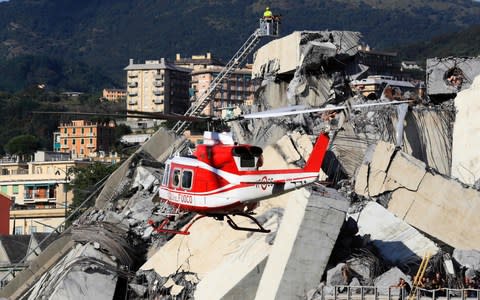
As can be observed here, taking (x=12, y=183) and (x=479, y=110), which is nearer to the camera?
(x=479, y=110)

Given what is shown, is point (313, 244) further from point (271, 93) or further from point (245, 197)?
point (271, 93)

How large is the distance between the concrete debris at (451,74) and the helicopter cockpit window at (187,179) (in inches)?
465

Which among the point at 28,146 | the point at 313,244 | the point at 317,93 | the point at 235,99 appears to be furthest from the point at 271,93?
the point at 235,99

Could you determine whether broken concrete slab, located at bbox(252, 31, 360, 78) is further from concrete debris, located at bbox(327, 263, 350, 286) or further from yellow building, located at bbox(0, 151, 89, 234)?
yellow building, located at bbox(0, 151, 89, 234)

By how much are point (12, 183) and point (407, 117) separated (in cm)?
6598

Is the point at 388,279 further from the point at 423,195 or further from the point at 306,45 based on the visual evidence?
the point at 306,45

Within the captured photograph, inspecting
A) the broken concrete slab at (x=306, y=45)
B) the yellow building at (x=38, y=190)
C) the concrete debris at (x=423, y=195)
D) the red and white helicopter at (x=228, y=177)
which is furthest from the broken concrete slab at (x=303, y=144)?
the yellow building at (x=38, y=190)

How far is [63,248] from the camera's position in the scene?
1549 inches

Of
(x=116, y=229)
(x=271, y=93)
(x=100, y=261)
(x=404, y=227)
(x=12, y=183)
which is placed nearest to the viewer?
(x=404, y=227)

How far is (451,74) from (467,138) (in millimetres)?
4715

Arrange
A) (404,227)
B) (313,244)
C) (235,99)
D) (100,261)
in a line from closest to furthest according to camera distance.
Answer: (313,244) → (404,227) → (100,261) → (235,99)

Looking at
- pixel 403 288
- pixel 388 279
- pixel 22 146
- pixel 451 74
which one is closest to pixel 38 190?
pixel 22 146

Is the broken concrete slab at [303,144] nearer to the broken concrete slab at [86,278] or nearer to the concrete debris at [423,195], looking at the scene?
the concrete debris at [423,195]

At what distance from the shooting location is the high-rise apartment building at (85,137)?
516ft
